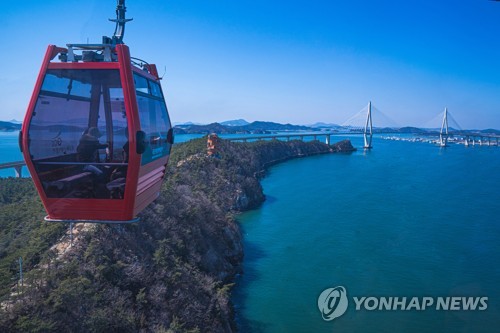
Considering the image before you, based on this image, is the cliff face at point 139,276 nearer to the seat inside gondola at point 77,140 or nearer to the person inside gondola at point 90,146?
the seat inside gondola at point 77,140

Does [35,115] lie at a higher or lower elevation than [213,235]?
higher

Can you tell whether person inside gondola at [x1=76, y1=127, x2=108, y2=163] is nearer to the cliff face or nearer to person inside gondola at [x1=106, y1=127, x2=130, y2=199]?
person inside gondola at [x1=106, y1=127, x2=130, y2=199]

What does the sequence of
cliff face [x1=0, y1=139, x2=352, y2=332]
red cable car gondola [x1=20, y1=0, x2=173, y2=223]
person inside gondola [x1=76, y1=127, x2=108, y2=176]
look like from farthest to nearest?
cliff face [x1=0, y1=139, x2=352, y2=332]
person inside gondola [x1=76, y1=127, x2=108, y2=176]
red cable car gondola [x1=20, y1=0, x2=173, y2=223]

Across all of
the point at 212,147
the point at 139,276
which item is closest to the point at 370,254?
the point at 139,276

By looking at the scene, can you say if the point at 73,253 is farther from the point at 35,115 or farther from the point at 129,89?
the point at 129,89

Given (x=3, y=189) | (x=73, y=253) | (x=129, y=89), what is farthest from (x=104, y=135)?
(x=3, y=189)

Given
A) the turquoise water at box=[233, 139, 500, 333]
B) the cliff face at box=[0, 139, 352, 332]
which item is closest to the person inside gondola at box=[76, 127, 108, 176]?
the cliff face at box=[0, 139, 352, 332]

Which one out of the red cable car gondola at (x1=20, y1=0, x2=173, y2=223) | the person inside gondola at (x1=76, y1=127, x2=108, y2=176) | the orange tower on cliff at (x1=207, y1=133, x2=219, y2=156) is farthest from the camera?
the orange tower on cliff at (x1=207, y1=133, x2=219, y2=156)
